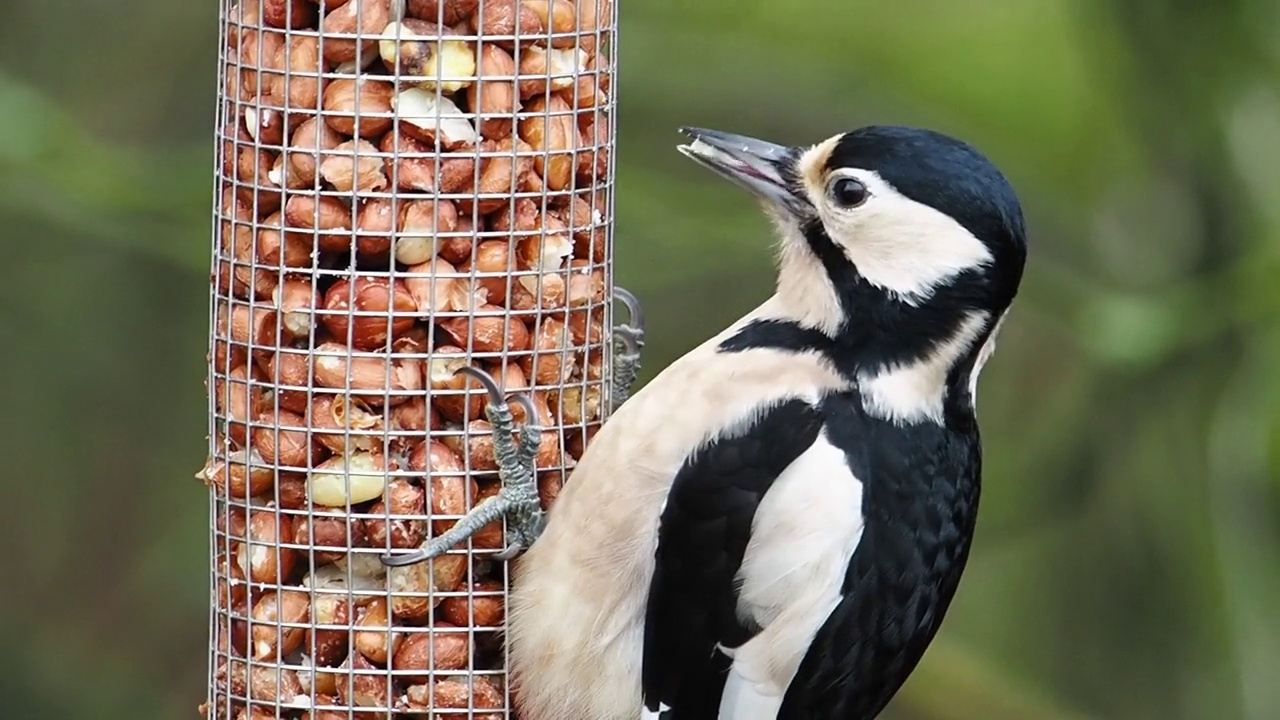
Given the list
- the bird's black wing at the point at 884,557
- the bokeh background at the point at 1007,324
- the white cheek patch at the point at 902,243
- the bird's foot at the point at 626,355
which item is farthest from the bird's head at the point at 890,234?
the bokeh background at the point at 1007,324

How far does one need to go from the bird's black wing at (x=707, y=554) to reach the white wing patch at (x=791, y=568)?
2cm

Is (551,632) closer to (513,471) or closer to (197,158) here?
(513,471)

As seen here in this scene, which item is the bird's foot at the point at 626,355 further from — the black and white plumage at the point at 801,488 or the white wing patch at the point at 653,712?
the white wing patch at the point at 653,712

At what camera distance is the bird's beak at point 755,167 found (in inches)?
126

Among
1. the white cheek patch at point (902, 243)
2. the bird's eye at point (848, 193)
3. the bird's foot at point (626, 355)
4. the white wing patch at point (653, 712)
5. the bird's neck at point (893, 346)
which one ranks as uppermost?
the bird's eye at point (848, 193)

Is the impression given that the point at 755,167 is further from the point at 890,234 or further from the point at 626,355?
the point at 626,355

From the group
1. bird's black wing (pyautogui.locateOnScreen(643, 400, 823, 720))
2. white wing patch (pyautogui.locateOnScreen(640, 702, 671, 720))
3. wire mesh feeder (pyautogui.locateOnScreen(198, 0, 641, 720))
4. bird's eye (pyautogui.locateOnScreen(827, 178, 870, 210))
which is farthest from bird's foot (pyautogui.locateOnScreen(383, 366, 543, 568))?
bird's eye (pyautogui.locateOnScreen(827, 178, 870, 210))

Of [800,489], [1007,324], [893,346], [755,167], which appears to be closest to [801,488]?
[800,489]

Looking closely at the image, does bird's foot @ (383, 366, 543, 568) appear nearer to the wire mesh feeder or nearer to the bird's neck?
the wire mesh feeder

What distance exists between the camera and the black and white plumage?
122 inches

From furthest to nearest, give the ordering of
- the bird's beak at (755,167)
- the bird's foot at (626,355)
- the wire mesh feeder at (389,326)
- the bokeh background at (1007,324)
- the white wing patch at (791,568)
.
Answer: the bokeh background at (1007,324)
the bird's foot at (626,355)
the bird's beak at (755,167)
the white wing patch at (791,568)
the wire mesh feeder at (389,326)

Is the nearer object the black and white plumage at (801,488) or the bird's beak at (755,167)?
the black and white plumage at (801,488)

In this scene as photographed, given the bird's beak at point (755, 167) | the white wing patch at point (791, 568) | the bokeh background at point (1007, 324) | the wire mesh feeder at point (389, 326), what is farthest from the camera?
the bokeh background at point (1007, 324)

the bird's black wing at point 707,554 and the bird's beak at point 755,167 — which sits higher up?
the bird's beak at point 755,167
